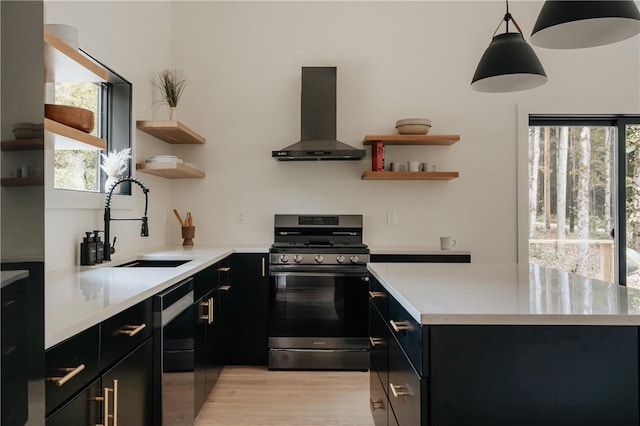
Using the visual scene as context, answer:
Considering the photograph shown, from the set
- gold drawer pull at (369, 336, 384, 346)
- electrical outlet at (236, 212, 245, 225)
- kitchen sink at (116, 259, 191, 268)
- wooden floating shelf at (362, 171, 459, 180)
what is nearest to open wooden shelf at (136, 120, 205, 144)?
electrical outlet at (236, 212, 245, 225)

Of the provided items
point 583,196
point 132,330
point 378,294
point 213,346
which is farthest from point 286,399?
point 583,196

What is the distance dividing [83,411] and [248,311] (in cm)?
206

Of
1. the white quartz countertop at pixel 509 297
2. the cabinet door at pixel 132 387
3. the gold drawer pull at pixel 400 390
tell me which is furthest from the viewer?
the gold drawer pull at pixel 400 390

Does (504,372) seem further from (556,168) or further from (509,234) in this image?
(556,168)

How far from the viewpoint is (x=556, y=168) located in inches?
148

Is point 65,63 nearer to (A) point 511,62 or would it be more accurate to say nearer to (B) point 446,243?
(A) point 511,62

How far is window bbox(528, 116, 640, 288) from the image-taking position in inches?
147

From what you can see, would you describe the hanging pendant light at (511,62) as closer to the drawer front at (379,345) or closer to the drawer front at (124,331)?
the drawer front at (379,345)

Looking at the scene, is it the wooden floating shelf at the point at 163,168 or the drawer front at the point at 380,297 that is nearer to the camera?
the drawer front at the point at 380,297

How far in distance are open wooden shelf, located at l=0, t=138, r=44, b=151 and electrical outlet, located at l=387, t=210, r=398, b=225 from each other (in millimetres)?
3197

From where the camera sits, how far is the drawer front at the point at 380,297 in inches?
70.4

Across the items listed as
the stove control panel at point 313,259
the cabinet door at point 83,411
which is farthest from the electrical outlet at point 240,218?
the cabinet door at point 83,411

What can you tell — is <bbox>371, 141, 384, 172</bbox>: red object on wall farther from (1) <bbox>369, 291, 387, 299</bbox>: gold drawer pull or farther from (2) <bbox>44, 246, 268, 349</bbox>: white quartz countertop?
(2) <bbox>44, 246, 268, 349</bbox>: white quartz countertop

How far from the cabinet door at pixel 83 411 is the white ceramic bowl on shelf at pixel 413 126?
289cm
